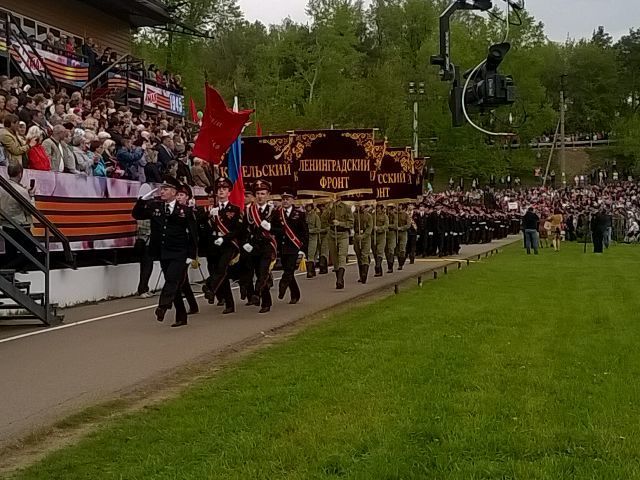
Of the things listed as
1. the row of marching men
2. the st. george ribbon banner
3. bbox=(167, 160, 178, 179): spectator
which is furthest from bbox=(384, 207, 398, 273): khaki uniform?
bbox=(167, 160, 178, 179): spectator

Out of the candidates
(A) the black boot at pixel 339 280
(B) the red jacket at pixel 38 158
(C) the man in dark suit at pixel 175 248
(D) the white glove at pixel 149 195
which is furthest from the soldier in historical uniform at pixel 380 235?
(C) the man in dark suit at pixel 175 248

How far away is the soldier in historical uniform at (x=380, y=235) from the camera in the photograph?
2348 cm

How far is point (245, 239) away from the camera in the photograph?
589 inches

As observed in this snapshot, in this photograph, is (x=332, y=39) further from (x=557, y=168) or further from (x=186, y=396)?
(x=186, y=396)

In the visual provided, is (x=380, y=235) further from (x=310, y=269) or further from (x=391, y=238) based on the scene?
(x=310, y=269)

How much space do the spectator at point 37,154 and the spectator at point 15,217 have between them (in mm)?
865

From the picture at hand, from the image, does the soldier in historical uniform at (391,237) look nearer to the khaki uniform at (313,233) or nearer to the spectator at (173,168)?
the khaki uniform at (313,233)

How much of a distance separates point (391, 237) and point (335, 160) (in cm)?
254

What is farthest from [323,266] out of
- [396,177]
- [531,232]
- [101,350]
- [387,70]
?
[387,70]

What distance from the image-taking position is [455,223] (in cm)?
3553

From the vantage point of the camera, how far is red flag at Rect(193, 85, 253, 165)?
17469 millimetres

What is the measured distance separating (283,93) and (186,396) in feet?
221

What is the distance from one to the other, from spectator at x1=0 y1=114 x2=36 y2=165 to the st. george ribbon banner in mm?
9011

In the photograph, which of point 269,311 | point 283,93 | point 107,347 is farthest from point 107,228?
point 283,93
